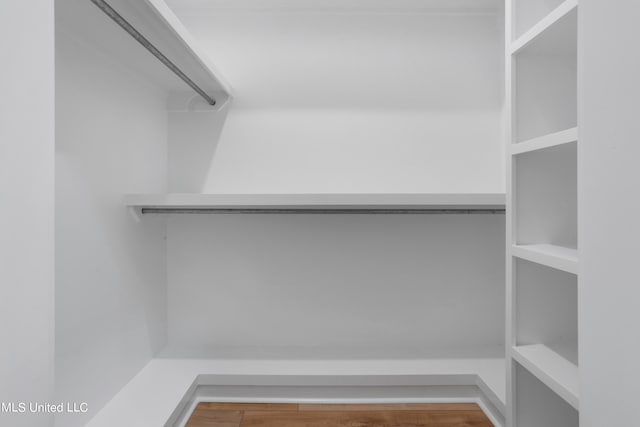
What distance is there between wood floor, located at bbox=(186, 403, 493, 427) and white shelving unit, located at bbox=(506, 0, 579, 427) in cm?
30

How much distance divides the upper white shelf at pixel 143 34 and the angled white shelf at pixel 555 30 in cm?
84

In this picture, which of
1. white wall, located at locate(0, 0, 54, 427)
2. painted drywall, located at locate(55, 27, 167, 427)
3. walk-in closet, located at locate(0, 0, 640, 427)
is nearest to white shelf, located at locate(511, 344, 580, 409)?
walk-in closet, located at locate(0, 0, 640, 427)

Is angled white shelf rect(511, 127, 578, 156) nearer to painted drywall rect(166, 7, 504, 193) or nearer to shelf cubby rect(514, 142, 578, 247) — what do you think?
shelf cubby rect(514, 142, 578, 247)

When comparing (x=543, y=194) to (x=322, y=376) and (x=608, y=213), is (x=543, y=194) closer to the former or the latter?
(x=608, y=213)

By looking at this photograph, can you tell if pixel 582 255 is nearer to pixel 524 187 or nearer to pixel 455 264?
pixel 524 187

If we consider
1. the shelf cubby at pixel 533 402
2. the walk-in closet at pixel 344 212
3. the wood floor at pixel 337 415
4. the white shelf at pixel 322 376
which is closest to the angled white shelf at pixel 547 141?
the walk-in closet at pixel 344 212

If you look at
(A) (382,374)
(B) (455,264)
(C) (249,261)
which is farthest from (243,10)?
(A) (382,374)

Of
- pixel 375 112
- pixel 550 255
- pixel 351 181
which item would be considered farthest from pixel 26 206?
pixel 375 112

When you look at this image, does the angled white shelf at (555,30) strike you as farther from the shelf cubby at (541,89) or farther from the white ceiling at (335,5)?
the white ceiling at (335,5)

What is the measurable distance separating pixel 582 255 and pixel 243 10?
1.45m

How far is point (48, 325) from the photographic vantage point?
0.46 metres

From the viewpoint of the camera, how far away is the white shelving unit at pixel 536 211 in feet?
2.99

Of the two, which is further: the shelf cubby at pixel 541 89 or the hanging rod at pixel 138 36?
the shelf cubby at pixel 541 89

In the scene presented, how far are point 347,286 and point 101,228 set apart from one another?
2.99ft
